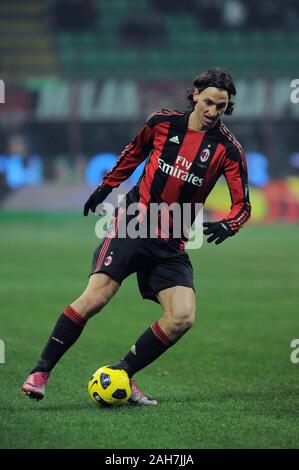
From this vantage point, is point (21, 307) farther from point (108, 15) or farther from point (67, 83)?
point (108, 15)

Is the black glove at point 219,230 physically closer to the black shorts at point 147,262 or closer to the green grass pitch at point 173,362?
the black shorts at point 147,262

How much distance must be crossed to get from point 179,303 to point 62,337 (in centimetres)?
76

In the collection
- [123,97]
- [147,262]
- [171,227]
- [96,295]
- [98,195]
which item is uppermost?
[98,195]

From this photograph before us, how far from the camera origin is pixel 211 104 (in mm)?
6297

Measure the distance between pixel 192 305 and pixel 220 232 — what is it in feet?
1.60

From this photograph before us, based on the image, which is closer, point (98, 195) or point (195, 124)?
point (195, 124)

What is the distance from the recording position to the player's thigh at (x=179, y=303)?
6.20 meters

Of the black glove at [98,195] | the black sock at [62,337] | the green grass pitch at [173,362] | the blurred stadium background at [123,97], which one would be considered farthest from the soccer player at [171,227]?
the blurred stadium background at [123,97]

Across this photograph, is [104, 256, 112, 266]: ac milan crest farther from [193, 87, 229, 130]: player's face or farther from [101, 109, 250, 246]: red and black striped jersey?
[193, 87, 229, 130]: player's face

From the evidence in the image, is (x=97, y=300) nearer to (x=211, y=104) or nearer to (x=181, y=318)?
(x=181, y=318)

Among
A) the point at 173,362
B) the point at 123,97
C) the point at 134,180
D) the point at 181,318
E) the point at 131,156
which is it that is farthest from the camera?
the point at 123,97

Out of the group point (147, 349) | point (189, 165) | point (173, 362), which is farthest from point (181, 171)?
point (173, 362)

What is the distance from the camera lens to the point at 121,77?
28844mm

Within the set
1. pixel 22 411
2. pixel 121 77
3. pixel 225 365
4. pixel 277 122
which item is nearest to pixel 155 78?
pixel 121 77
